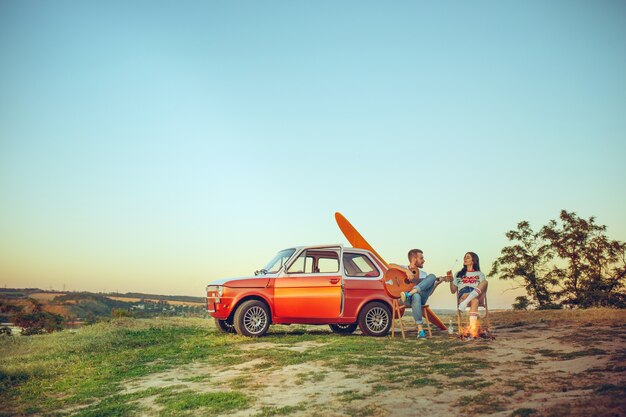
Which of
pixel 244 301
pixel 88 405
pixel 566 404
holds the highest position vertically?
pixel 244 301

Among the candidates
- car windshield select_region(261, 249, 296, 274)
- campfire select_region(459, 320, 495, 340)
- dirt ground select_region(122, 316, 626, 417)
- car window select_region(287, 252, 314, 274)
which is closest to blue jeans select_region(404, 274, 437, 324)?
campfire select_region(459, 320, 495, 340)

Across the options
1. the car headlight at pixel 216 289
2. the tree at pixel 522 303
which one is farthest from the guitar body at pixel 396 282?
the tree at pixel 522 303

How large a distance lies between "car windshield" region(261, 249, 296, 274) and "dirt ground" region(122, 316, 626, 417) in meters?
3.36

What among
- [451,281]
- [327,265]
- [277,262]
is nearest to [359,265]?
[327,265]

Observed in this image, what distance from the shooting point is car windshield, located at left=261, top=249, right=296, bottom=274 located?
1257cm

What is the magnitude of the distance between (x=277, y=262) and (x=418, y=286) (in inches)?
139

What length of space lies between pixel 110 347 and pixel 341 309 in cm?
581

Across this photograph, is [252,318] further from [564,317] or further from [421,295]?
[564,317]

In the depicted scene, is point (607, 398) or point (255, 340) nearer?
point (607, 398)

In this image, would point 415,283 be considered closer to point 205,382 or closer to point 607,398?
point 205,382

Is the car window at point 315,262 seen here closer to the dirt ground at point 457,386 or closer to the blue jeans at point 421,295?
the blue jeans at point 421,295

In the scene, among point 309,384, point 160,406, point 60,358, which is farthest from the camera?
point 60,358

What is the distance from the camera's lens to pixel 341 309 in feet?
39.8

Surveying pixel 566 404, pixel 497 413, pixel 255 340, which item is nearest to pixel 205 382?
pixel 255 340
